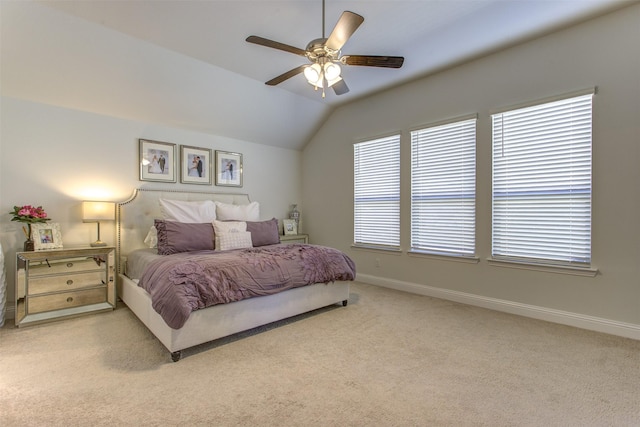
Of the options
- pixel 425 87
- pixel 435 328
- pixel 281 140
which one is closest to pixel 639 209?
pixel 435 328

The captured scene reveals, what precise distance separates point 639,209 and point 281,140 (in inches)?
178

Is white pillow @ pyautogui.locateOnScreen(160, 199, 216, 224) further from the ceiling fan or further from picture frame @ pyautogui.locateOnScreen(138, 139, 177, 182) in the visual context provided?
the ceiling fan

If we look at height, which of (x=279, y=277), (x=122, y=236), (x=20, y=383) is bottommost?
(x=20, y=383)

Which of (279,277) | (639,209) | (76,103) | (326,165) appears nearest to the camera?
(639,209)

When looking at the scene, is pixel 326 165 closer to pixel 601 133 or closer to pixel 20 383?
pixel 601 133

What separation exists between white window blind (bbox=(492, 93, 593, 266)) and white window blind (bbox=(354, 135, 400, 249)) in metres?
1.28

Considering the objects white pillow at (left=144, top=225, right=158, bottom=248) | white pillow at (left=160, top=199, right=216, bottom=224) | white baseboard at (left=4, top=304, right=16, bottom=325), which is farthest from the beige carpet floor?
white pillow at (left=160, top=199, right=216, bottom=224)

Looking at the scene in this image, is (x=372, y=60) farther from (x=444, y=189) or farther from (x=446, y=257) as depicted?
(x=446, y=257)

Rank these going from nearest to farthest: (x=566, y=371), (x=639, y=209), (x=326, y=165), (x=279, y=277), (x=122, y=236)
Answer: (x=566, y=371) → (x=639, y=209) → (x=279, y=277) → (x=122, y=236) → (x=326, y=165)

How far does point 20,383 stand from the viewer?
1931mm

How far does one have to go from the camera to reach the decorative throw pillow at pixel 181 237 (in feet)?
10.6

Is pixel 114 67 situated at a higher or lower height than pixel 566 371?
higher

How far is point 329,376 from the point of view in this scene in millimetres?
2021

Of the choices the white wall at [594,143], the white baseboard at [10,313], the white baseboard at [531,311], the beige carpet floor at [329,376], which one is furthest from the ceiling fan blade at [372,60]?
the white baseboard at [10,313]
